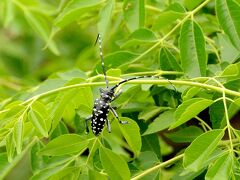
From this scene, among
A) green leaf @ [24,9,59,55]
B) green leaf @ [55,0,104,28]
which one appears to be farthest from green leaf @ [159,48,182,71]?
green leaf @ [24,9,59,55]

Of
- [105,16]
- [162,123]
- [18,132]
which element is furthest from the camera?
[105,16]

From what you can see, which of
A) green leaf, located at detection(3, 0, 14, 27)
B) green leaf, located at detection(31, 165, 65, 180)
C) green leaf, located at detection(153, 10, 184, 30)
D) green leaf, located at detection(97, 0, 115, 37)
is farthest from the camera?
green leaf, located at detection(3, 0, 14, 27)

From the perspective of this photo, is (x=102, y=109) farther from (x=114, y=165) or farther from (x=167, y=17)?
(x=167, y=17)

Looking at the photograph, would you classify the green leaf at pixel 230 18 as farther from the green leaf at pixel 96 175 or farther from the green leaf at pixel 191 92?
the green leaf at pixel 96 175

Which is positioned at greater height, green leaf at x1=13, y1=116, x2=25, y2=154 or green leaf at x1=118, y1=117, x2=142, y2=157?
green leaf at x1=13, y1=116, x2=25, y2=154

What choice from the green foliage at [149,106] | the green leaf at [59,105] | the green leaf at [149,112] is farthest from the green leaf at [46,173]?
the green leaf at [149,112]

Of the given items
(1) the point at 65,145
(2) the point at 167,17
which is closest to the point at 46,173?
(1) the point at 65,145

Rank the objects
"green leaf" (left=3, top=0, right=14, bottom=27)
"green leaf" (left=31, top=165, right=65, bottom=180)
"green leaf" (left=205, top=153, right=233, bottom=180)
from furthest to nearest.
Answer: "green leaf" (left=3, top=0, right=14, bottom=27) → "green leaf" (left=31, top=165, right=65, bottom=180) → "green leaf" (left=205, top=153, right=233, bottom=180)

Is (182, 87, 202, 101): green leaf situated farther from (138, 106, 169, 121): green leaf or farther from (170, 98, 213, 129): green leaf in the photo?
(138, 106, 169, 121): green leaf

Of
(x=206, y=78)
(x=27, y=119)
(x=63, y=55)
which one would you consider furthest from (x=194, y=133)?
(x=63, y=55)
